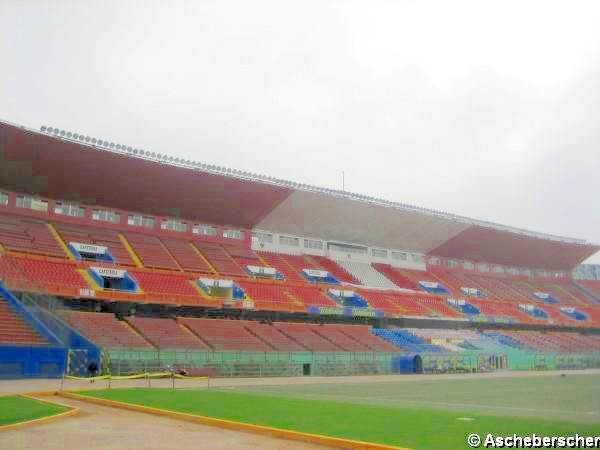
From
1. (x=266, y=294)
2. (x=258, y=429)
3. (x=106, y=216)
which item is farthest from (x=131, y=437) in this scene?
(x=106, y=216)

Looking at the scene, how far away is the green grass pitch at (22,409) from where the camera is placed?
1295cm

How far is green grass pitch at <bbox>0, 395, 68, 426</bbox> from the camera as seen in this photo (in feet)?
42.5

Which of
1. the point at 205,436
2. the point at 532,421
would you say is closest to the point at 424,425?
the point at 532,421

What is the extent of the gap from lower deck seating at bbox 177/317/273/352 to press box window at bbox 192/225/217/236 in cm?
1137

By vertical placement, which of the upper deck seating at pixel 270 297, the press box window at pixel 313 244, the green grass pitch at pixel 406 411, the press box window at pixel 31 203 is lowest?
the green grass pitch at pixel 406 411

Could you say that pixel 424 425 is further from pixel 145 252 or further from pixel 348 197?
pixel 348 197

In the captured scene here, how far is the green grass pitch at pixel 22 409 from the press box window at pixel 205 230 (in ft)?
111

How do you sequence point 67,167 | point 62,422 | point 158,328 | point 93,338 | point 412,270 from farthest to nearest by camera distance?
1. point 412,270
2. point 67,167
3. point 158,328
4. point 93,338
5. point 62,422

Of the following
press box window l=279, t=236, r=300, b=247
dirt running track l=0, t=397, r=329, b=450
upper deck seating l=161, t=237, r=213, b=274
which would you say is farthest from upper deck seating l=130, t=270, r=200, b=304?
dirt running track l=0, t=397, r=329, b=450

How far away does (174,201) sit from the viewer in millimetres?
Answer: 47062

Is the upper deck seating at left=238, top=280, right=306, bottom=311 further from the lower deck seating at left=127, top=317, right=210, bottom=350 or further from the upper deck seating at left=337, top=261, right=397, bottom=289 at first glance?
the upper deck seating at left=337, top=261, right=397, bottom=289

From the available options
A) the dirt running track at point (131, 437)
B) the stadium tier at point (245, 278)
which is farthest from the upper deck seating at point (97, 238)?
the dirt running track at point (131, 437)

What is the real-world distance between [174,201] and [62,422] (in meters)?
34.9

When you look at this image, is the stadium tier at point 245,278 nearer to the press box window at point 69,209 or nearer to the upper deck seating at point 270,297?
the upper deck seating at point 270,297
